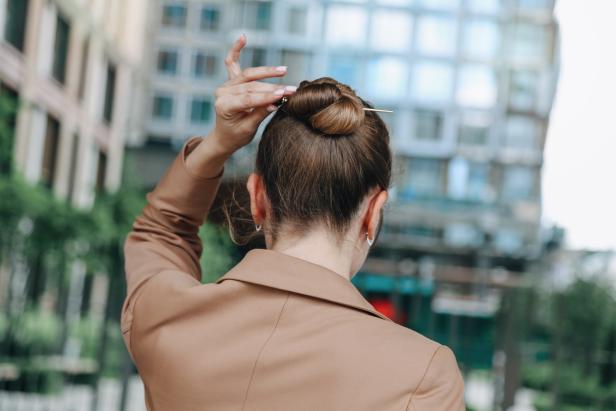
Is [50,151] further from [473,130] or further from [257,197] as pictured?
[257,197]

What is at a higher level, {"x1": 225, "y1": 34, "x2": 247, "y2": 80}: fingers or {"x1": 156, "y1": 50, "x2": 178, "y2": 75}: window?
{"x1": 156, "y1": 50, "x2": 178, "y2": 75}: window

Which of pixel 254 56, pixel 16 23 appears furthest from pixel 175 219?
pixel 254 56

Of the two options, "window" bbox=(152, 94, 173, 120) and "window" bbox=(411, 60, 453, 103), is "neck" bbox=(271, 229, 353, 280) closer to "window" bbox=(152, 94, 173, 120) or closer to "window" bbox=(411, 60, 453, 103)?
"window" bbox=(152, 94, 173, 120)

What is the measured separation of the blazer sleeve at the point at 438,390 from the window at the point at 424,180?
6.67 metres

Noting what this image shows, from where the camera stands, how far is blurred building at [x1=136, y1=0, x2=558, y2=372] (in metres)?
7.14

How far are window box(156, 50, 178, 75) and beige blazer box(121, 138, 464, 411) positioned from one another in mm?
6482

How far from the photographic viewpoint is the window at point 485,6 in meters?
7.82

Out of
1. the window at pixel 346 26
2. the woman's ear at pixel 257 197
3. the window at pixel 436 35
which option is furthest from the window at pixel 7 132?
the woman's ear at pixel 257 197

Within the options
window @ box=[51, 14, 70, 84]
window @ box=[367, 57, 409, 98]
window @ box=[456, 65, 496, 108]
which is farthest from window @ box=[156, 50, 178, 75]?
window @ box=[456, 65, 496, 108]

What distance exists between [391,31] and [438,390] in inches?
276

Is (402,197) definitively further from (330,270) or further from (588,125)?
(330,270)

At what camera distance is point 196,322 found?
816mm

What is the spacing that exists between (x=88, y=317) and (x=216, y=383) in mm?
5202

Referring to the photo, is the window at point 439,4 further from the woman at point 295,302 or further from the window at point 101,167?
the woman at point 295,302
